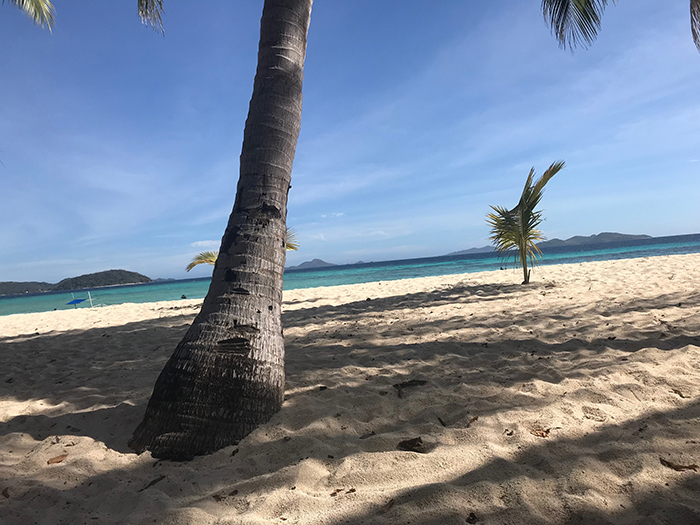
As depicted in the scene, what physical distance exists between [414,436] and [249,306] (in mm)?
1296

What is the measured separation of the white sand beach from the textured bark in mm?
154

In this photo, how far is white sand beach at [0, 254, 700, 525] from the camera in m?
1.41

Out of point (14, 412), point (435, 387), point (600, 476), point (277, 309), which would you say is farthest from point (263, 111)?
point (14, 412)

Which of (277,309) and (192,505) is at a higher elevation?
(277,309)

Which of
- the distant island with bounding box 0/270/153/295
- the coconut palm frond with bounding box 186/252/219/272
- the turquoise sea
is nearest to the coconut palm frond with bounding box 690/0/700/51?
the coconut palm frond with bounding box 186/252/219/272

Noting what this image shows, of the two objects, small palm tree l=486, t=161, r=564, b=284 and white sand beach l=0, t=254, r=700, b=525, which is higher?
small palm tree l=486, t=161, r=564, b=284

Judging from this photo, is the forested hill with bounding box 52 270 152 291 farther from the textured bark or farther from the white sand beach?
the textured bark

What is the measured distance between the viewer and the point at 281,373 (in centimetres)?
243

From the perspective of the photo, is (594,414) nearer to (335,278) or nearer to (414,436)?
(414,436)

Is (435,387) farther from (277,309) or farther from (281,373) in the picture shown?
(277,309)

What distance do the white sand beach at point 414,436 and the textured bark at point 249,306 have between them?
0.51 feet

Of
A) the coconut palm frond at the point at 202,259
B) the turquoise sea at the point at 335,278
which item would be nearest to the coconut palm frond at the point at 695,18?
the coconut palm frond at the point at 202,259

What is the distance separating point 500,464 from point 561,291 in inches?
231

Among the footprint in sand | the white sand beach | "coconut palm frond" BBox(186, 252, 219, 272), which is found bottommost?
the footprint in sand
